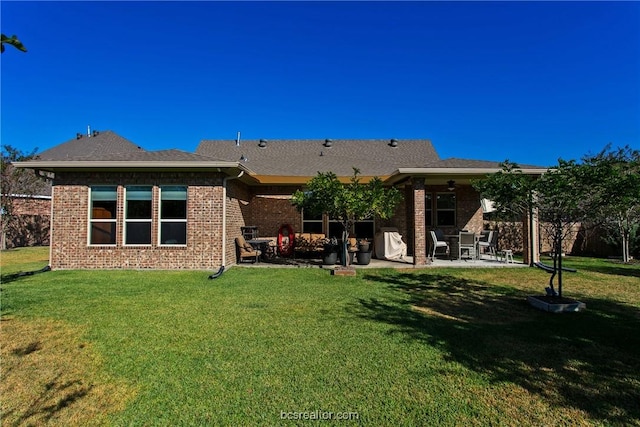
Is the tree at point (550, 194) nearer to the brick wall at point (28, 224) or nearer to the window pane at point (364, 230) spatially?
the window pane at point (364, 230)

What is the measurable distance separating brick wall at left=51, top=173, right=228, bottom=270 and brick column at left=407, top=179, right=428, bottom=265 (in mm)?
6443

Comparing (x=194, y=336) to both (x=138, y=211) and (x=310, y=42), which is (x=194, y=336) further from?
(x=310, y=42)

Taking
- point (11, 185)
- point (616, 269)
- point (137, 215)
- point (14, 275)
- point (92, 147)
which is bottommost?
point (14, 275)

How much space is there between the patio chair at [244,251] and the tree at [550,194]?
24.9 ft

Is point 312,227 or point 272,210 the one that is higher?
point 272,210

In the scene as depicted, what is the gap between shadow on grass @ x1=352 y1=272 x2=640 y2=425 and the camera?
3.29 metres

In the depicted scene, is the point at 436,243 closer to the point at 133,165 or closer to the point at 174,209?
the point at 174,209

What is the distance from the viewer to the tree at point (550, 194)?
6.04 meters

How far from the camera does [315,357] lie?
4078mm

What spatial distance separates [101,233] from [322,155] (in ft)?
34.3

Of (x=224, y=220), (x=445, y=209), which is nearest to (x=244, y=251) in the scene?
(x=224, y=220)

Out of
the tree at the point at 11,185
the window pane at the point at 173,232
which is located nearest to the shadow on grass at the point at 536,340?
the window pane at the point at 173,232

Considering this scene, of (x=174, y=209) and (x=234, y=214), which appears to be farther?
(x=234, y=214)

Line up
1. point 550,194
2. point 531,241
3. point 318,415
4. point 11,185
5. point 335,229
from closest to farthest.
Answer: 1. point 318,415
2. point 550,194
3. point 531,241
4. point 335,229
5. point 11,185
